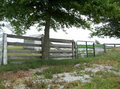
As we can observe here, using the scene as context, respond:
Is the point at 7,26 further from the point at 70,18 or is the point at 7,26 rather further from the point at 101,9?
the point at 101,9

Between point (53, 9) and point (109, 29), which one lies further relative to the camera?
point (109, 29)

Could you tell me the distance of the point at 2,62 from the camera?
7.65m

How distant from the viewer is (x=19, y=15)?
25.4 feet

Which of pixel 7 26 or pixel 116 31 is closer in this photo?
pixel 7 26

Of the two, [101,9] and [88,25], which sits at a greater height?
[101,9]

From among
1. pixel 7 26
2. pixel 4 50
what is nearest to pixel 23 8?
pixel 4 50

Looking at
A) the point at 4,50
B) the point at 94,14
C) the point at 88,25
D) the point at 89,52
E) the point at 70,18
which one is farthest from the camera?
the point at 89,52

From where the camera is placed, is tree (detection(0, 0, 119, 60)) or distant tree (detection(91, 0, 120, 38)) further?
distant tree (detection(91, 0, 120, 38))

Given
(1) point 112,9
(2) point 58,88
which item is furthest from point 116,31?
(2) point 58,88

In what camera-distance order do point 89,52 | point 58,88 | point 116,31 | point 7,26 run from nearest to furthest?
point 58,88 → point 7,26 → point 89,52 → point 116,31

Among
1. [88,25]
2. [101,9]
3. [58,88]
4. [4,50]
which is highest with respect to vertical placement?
[101,9]

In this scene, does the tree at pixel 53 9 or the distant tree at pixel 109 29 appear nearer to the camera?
the tree at pixel 53 9

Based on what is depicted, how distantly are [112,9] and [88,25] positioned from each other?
2.47 metres

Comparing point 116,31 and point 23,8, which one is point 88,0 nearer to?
point 23,8
